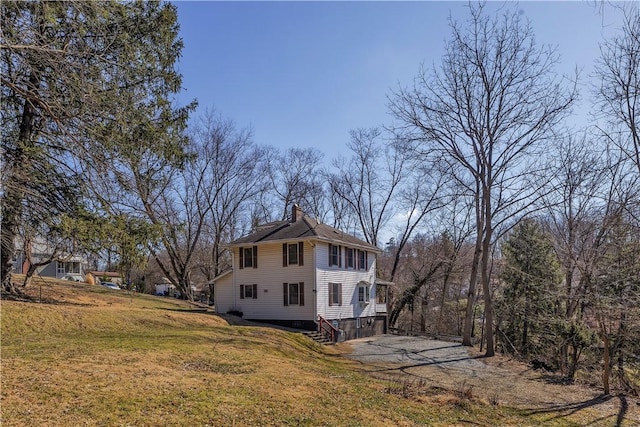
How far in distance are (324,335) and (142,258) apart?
432 inches

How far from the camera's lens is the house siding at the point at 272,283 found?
2202cm

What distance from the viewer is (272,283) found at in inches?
918

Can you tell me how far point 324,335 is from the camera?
832 inches

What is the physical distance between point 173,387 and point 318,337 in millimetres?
14240

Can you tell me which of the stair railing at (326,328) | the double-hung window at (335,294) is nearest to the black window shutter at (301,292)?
the stair railing at (326,328)

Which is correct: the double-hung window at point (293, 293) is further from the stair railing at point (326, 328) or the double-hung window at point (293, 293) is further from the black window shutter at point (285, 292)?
the stair railing at point (326, 328)

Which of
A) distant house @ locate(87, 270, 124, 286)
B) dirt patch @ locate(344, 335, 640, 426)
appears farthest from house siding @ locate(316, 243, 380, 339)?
distant house @ locate(87, 270, 124, 286)

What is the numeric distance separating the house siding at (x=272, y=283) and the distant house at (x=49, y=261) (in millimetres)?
8072

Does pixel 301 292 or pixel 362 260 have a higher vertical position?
pixel 362 260

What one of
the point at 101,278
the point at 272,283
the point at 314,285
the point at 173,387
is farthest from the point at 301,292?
the point at 101,278

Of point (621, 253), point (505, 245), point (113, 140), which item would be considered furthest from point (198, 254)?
point (621, 253)

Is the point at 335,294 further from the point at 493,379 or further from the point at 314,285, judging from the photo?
the point at 493,379

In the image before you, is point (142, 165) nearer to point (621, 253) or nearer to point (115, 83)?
point (115, 83)

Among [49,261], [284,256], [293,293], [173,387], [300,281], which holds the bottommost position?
[173,387]
